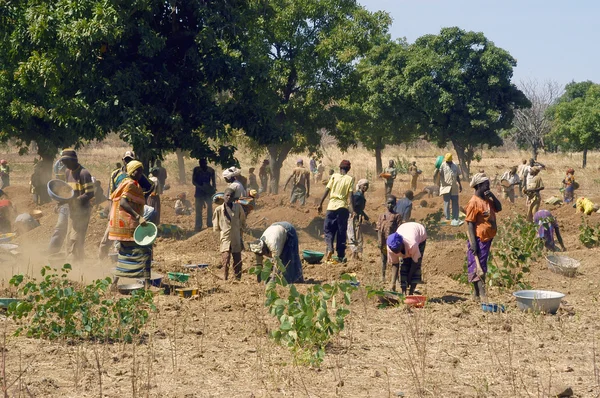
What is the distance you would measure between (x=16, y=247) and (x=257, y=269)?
710cm

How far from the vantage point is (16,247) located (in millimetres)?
12875

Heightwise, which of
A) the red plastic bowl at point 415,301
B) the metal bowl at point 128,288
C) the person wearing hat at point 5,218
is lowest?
the red plastic bowl at point 415,301

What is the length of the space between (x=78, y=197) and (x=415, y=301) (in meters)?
5.06

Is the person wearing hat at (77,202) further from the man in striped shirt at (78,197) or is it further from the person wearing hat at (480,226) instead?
the person wearing hat at (480,226)

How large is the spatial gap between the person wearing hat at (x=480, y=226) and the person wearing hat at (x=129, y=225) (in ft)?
12.4

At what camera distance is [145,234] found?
9.30 meters

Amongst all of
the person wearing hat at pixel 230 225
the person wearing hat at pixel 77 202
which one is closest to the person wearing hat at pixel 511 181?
the person wearing hat at pixel 230 225

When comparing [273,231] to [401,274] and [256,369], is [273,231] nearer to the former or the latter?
[401,274]

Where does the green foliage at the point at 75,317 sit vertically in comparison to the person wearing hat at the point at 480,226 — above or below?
below

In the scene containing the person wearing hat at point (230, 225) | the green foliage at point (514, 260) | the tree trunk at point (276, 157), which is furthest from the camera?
the tree trunk at point (276, 157)

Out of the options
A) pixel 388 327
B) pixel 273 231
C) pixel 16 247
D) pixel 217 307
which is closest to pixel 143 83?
pixel 16 247

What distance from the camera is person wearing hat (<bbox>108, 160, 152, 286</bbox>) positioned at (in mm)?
9297

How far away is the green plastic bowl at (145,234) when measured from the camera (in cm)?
920

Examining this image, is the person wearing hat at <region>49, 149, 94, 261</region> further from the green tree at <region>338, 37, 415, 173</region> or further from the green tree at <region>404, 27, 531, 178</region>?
the green tree at <region>404, 27, 531, 178</region>
